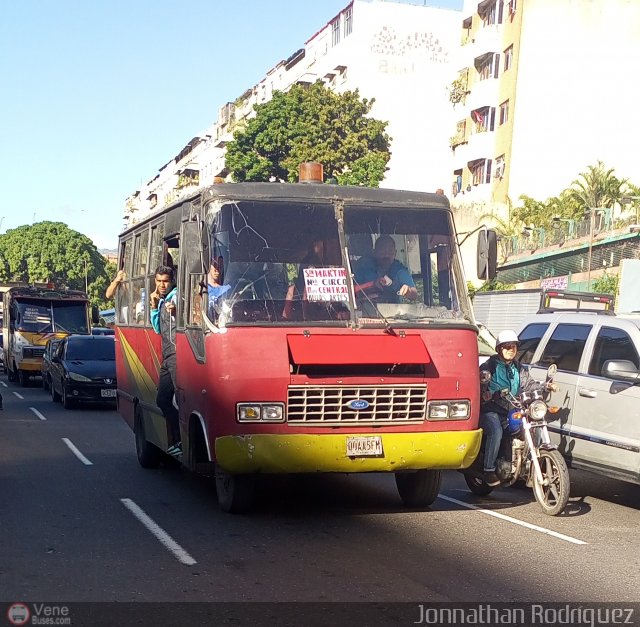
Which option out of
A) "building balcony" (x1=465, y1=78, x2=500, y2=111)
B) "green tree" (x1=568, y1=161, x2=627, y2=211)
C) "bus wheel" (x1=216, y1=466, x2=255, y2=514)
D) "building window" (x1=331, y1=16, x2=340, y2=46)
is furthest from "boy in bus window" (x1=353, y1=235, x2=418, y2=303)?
"building window" (x1=331, y1=16, x2=340, y2=46)

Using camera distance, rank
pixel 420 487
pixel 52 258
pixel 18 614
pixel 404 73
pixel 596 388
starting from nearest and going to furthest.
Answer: pixel 18 614 → pixel 420 487 → pixel 596 388 → pixel 404 73 → pixel 52 258

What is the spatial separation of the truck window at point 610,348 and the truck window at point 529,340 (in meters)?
1.19

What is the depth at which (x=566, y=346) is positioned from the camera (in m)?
11.7

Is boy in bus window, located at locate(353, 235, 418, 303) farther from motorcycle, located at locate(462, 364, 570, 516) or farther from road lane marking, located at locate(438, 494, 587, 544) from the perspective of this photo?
road lane marking, located at locate(438, 494, 587, 544)

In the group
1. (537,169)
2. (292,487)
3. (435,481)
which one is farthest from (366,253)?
(537,169)

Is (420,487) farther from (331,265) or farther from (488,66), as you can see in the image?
(488,66)

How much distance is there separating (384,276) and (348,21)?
59069 millimetres

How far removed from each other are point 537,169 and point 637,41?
25.2ft

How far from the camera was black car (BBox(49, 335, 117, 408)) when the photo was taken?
24.1 meters

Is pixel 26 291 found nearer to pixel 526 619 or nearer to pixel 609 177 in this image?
pixel 609 177

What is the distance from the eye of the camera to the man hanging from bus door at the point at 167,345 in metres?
10.9

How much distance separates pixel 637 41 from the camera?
50.3 meters

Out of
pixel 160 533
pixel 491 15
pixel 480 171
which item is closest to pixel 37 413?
pixel 160 533

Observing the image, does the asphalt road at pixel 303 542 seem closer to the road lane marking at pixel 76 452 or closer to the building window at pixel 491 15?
the road lane marking at pixel 76 452
